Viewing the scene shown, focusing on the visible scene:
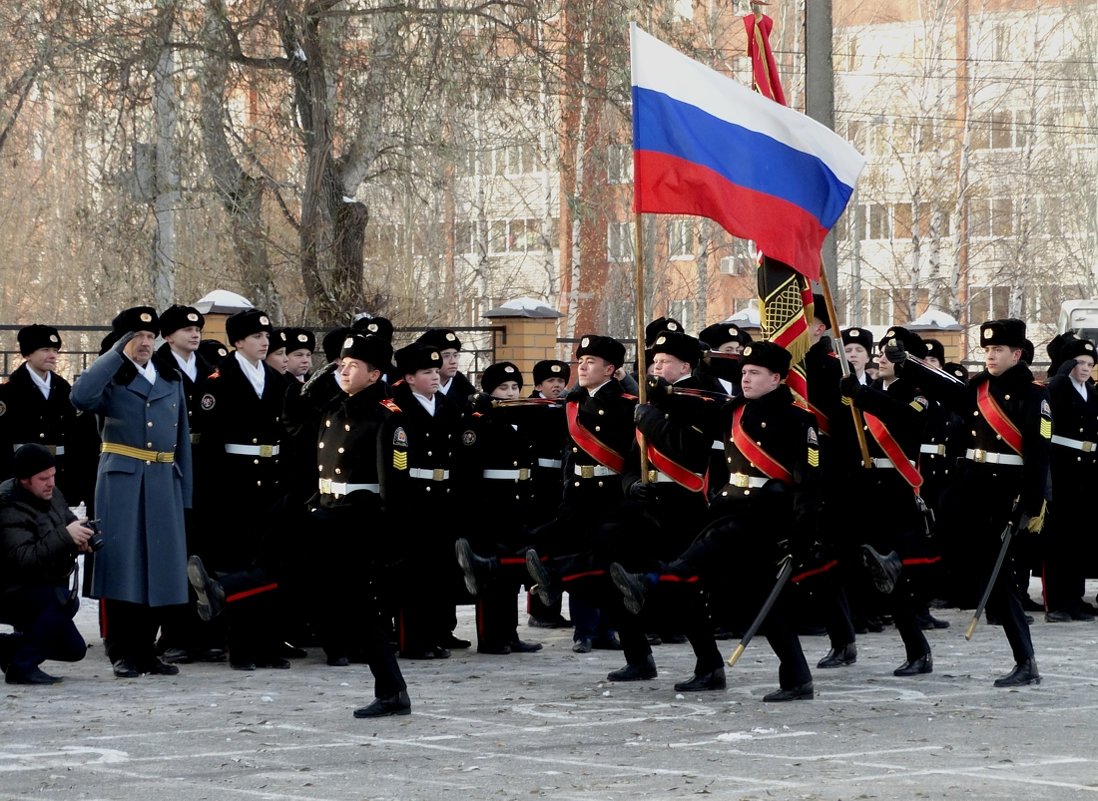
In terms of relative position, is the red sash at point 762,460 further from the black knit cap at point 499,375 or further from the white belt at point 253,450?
the black knit cap at point 499,375

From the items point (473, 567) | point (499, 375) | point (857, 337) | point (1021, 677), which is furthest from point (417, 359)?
point (1021, 677)

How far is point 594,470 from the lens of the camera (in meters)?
10.7

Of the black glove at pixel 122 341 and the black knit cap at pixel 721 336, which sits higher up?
the black knit cap at pixel 721 336

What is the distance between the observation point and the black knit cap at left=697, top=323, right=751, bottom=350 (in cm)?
1292

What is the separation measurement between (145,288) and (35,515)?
1355 cm

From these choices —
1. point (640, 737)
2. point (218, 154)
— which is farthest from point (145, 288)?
point (640, 737)

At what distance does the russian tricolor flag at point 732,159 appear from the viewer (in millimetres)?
10672

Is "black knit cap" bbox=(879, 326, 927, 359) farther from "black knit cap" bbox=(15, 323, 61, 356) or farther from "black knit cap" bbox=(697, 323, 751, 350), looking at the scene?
"black knit cap" bbox=(15, 323, 61, 356)

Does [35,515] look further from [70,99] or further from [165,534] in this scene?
[70,99]

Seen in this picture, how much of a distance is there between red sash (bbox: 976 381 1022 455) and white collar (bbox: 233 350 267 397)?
13.7ft

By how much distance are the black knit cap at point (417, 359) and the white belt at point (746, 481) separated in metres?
2.41

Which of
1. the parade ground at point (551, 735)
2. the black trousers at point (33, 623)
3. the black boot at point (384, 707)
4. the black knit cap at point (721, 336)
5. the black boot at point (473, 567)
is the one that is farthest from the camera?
the black knit cap at point (721, 336)

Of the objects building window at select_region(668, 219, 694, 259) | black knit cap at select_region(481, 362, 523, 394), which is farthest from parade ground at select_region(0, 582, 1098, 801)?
building window at select_region(668, 219, 694, 259)

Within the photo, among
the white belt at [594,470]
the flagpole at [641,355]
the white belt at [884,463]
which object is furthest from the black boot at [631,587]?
the white belt at [884,463]
